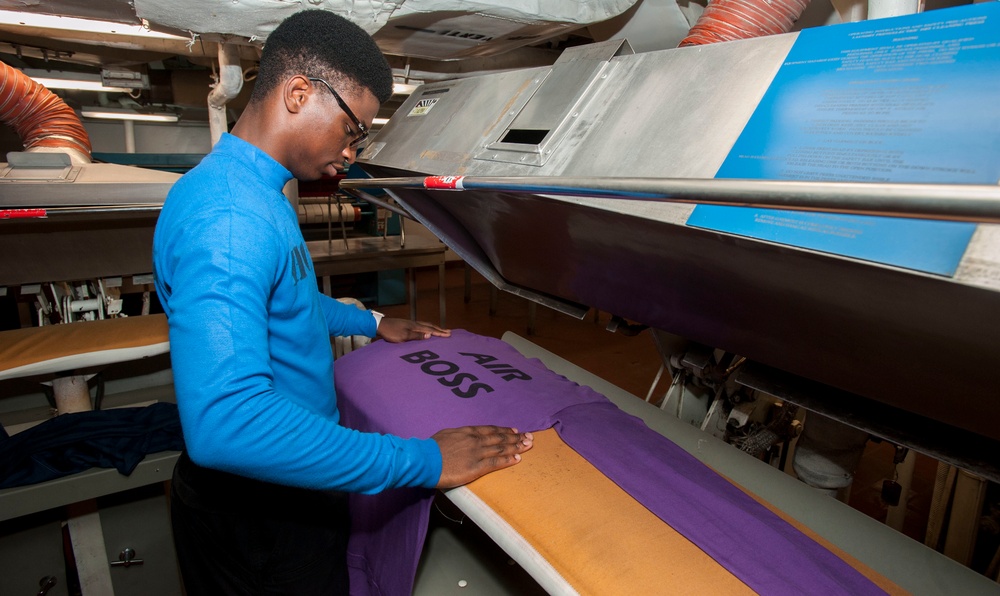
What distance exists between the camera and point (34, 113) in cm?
Result: 293

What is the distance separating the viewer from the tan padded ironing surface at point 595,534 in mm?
1088

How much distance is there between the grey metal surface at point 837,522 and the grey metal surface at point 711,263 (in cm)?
35

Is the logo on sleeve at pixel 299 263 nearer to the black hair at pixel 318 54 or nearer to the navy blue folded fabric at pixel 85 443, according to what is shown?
the black hair at pixel 318 54

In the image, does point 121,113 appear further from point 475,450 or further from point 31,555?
point 475,450

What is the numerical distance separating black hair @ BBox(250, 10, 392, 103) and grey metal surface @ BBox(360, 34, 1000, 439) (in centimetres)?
55

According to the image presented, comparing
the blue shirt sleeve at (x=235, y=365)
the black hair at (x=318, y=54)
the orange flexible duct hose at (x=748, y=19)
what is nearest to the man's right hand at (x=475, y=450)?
the blue shirt sleeve at (x=235, y=365)

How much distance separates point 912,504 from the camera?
3154 millimetres

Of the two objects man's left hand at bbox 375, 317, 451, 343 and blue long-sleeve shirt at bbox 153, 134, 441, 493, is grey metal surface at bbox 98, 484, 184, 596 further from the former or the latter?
blue long-sleeve shirt at bbox 153, 134, 441, 493

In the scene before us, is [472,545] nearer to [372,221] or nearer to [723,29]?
[723,29]

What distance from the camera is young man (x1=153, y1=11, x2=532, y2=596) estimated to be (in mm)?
936

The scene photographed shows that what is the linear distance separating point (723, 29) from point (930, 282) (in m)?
1.10

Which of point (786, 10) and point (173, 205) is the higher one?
point (786, 10)

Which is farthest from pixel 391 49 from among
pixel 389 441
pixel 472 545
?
pixel 472 545

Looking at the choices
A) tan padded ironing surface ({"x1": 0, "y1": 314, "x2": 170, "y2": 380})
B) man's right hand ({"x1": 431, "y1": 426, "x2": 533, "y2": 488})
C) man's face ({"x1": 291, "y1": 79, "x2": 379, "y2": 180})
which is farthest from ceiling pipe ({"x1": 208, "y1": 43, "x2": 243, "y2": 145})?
man's right hand ({"x1": 431, "y1": 426, "x2": 533, "y2": 488})
